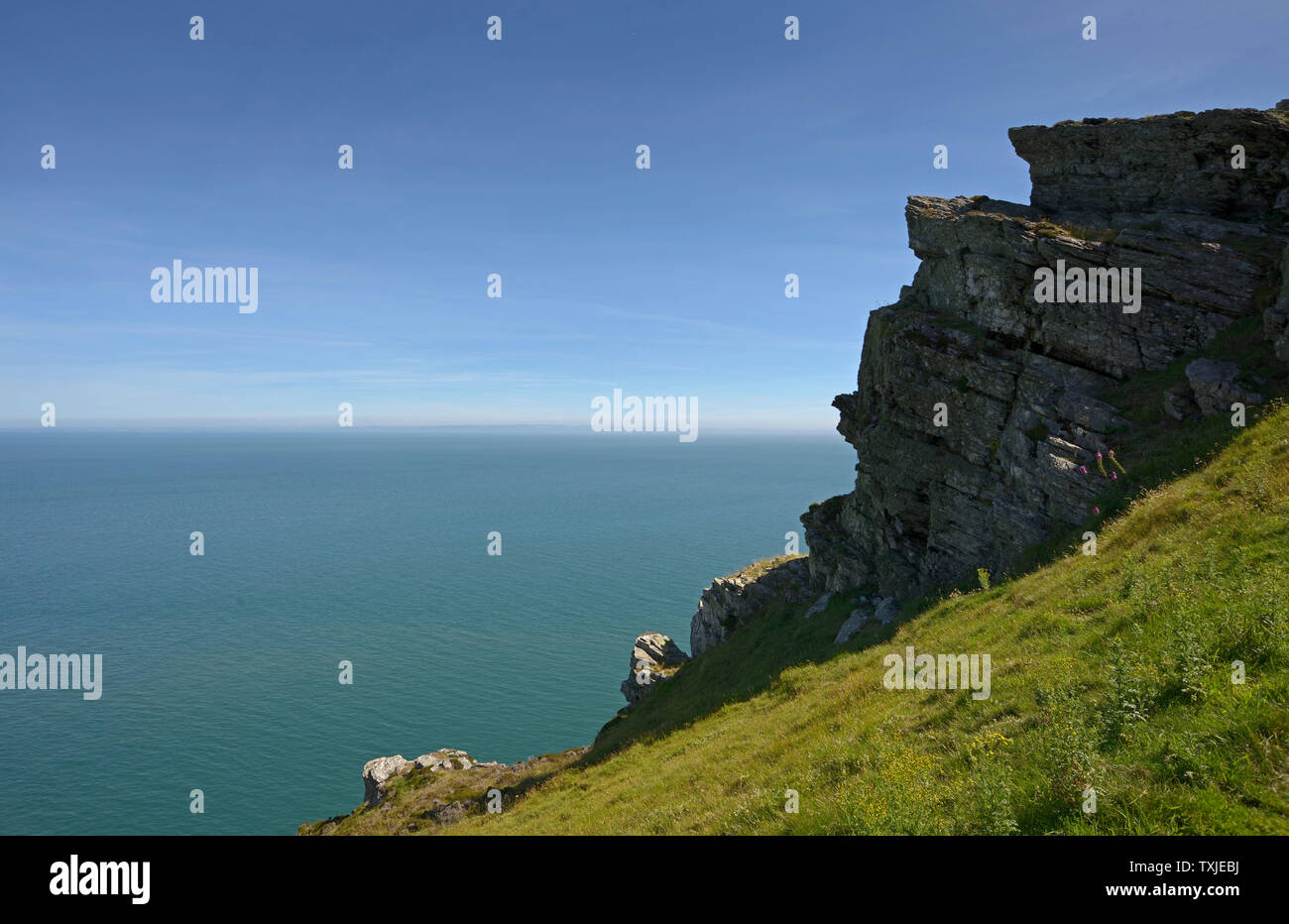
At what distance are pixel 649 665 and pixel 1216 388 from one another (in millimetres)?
38888

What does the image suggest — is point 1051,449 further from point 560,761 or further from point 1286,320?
point 560,761

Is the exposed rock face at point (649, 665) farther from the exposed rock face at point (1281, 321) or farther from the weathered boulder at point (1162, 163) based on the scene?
the weathered boulder at point (1162, 163)

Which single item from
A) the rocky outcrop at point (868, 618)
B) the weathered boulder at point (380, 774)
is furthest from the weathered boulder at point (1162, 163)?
the weathered boulder at point (380, 774)

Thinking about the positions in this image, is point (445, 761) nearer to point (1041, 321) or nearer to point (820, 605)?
point (820, 605)

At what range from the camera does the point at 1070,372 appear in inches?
1081

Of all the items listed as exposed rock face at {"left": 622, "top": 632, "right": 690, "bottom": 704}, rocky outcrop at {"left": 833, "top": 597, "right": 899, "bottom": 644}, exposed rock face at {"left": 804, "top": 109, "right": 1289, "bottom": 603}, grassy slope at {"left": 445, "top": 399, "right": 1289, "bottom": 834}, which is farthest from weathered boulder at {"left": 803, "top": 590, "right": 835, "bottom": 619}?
exposed rock face at {"left": 622, "top": 632, "right": 690, "bottom": 704}

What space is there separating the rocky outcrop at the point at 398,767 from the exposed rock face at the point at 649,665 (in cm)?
1186

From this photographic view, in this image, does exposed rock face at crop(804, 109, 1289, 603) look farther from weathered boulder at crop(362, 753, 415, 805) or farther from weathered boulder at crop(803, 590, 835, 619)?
weathered boulder at crop(362, 753, 415, 805)

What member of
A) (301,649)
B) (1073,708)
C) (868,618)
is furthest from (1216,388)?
(301,649)

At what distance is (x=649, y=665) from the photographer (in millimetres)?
48594

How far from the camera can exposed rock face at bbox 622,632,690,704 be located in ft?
152

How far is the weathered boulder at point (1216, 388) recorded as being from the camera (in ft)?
72.8

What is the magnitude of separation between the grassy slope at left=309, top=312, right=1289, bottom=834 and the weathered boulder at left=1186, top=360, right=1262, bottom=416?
67cm

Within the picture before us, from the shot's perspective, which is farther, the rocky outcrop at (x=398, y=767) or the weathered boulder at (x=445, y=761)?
the weathered boulder at (x=445, y=761)
